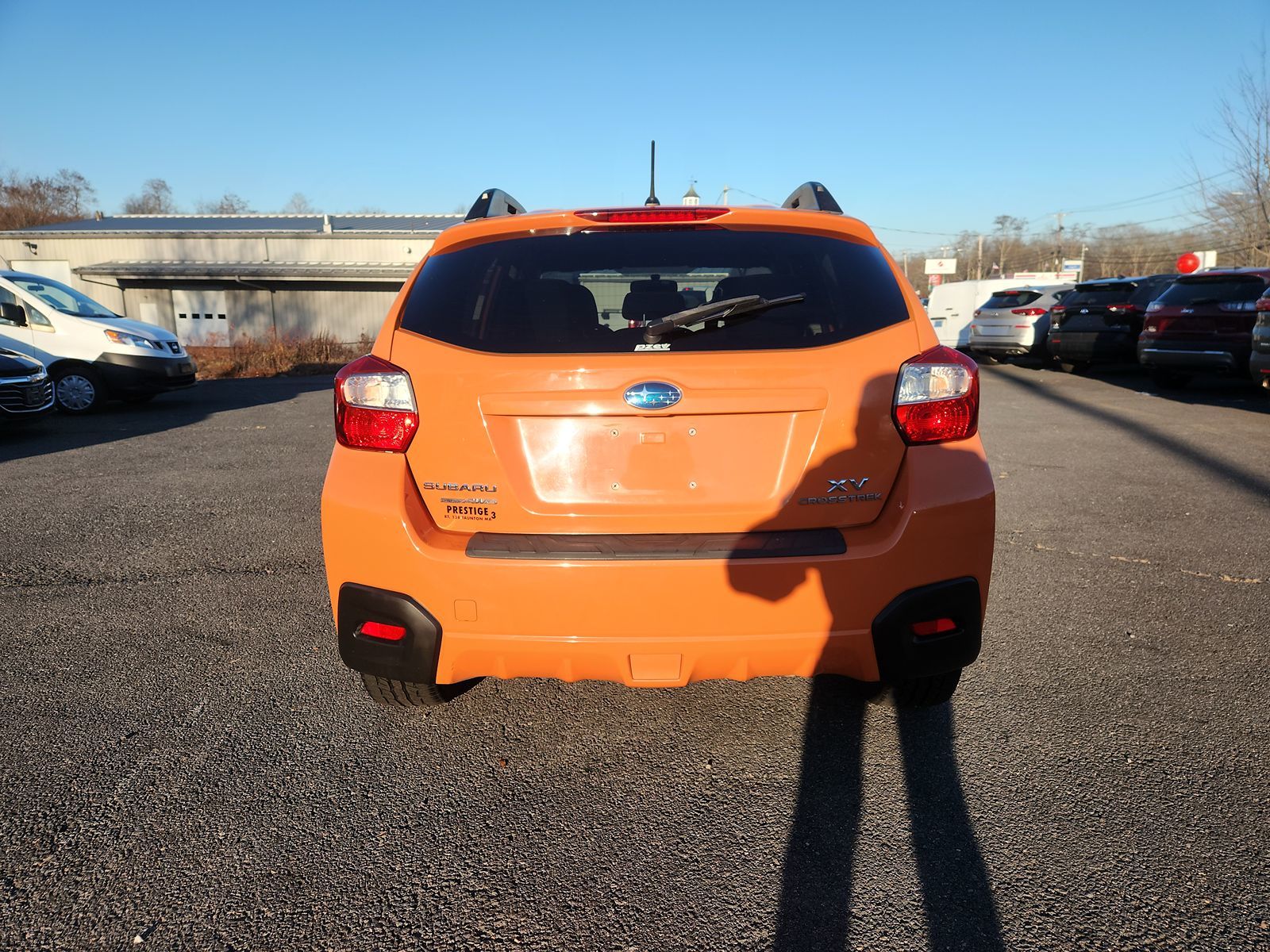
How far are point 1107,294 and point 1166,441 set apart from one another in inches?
307

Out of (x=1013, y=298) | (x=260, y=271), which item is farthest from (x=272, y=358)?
(x=1013, y=298)

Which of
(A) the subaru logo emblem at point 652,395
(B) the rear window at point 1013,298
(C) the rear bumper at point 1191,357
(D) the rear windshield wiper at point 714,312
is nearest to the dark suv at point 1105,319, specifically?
(B) the rear window at point 1013,298

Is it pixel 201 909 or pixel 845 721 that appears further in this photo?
pixel 845 721

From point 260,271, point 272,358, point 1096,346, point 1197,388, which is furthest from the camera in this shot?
point 260,271

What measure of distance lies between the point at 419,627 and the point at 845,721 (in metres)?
1.53

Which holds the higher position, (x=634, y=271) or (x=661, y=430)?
(x=634, y=271)

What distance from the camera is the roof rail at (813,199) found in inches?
127

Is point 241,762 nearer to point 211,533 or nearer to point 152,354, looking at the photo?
point 211,533

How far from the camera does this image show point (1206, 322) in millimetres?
11602

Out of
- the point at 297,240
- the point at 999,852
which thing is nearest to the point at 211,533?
the point at 999,852

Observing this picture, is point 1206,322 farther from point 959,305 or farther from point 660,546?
point 660,546

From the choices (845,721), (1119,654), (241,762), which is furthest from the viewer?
(1119,654)

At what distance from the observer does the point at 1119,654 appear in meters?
3.55

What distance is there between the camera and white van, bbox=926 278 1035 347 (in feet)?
73.6
